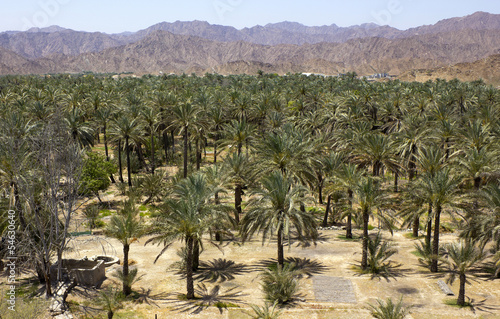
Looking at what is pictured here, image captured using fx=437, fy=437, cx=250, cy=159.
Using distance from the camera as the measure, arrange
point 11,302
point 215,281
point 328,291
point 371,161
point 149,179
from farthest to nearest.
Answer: point 149,179
point 371,161
point 215,281
point 328,291
point 11,302

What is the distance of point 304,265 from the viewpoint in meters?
29.8

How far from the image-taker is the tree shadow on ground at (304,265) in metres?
28.5

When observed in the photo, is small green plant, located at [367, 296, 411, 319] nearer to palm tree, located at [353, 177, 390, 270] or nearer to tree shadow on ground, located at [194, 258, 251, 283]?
palm tree, located at [353, 177, 390, 270]

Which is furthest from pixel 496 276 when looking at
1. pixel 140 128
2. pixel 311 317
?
pixel 140 128

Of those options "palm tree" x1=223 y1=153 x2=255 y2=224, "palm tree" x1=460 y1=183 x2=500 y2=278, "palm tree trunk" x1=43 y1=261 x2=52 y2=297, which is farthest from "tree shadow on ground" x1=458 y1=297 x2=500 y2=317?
→ "palm tree trunk" x1=43 y1=261 x2=52 y2=297

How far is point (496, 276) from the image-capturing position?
88.0 ft

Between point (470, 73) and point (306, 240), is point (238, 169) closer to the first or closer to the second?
point (306, 240)

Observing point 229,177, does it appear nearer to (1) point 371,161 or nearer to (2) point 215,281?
(2) point 215,281

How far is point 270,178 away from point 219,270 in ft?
23.5

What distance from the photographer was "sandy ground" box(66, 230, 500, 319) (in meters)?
23.4

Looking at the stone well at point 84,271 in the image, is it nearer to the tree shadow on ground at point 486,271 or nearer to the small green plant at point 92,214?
the small green plant at point 92,214

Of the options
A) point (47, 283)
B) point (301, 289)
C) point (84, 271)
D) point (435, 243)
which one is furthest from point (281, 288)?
point (47, 283)

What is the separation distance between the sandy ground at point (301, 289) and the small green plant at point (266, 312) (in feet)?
1.75

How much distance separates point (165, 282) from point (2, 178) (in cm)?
1160
